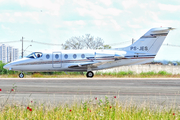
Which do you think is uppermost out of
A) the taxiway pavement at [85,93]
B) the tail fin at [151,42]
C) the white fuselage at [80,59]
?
the tail fin at [151,42]

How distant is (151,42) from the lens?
103 feet

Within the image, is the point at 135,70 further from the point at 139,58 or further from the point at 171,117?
the point at 171,117

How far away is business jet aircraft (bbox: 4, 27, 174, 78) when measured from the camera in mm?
30844

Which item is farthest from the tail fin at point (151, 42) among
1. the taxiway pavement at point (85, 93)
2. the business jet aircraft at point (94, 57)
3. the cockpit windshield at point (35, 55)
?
the taxiway pavement at point (85, 93)

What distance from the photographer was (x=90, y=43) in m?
72.2

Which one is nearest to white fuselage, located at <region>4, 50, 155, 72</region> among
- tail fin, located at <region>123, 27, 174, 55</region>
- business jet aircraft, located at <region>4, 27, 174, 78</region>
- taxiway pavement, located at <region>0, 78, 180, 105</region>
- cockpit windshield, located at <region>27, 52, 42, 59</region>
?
business jet aircraft, located at <region>4, 27, 174, 78</region>

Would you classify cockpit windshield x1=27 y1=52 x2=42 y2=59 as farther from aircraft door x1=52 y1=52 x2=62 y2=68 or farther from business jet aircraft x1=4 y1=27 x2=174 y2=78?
aircraft door x1=52 y1=52 x2=62 y2=68

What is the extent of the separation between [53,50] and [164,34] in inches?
516

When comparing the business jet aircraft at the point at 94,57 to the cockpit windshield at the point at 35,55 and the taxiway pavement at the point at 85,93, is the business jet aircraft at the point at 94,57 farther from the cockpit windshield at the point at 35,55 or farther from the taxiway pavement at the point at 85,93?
the taxiway pavement at the point at 85,93

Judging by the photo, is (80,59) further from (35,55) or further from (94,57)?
(35,55)

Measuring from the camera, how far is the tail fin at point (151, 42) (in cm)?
3107

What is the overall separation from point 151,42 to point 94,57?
6.97 metres

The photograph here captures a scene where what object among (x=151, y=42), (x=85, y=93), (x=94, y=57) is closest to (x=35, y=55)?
(x=94, y=57)

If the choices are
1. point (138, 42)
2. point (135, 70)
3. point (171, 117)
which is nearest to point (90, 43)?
point (135, 70)
